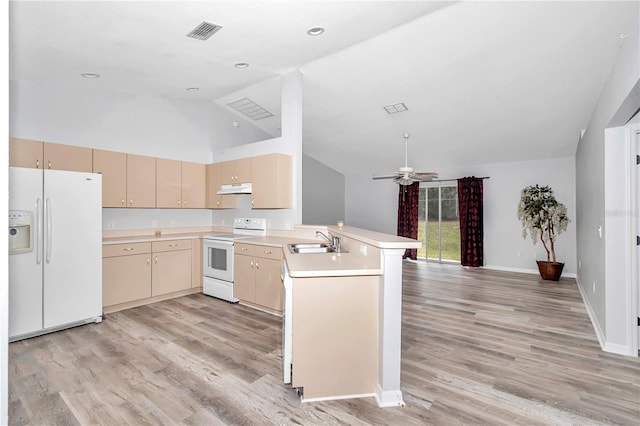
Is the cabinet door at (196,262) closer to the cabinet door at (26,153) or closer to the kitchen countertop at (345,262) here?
the cabinet door at (26,153)

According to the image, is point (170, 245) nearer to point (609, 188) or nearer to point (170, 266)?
point (170, 266)

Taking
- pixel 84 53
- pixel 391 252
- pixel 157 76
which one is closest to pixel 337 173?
pixel 157 76

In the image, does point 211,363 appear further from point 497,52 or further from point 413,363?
point 497,52

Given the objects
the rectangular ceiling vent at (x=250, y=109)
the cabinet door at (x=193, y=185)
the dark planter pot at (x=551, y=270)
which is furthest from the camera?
the dark planter pot at (x=551, y=270)

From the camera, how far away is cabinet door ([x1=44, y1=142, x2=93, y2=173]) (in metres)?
3.81

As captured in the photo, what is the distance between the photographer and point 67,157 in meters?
3.94

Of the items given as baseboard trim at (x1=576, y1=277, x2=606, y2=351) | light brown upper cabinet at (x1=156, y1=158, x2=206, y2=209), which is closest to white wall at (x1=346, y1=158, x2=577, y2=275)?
baseboard trim at (x1=576, y1=277, x2=606, y2=351)

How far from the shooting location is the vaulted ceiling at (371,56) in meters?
2.90

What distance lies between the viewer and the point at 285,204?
455 centimetres

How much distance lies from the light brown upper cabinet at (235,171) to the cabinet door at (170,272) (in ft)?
4.05

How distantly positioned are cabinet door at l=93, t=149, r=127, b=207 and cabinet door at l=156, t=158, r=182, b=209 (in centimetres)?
46

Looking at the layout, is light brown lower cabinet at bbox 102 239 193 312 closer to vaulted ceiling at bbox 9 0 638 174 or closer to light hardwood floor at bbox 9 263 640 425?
light hardwood floor at bbox 9 263 640 425

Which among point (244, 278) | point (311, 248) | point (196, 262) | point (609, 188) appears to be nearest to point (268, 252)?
point (244, 278)

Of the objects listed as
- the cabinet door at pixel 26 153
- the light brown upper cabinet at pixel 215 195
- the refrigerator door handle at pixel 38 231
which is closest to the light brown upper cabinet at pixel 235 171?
the light brown upper cabinet at pixel 215 195
